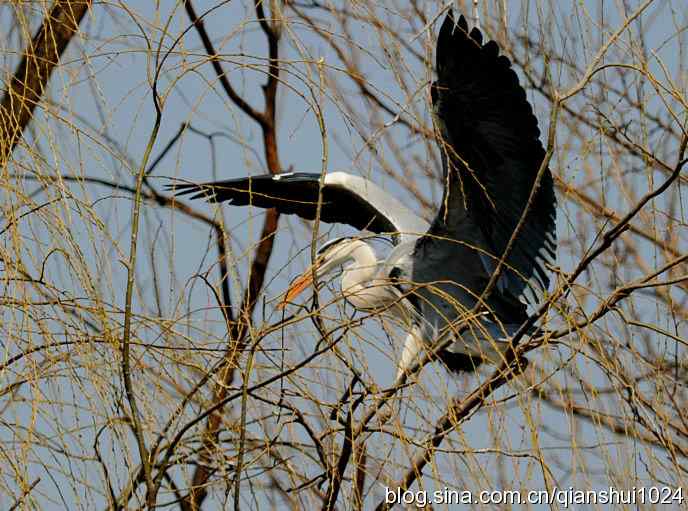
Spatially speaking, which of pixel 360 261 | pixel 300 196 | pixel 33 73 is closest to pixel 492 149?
pixel 360 261

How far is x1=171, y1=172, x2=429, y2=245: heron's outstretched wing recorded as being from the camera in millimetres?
3172

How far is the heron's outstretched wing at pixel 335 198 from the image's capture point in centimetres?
317

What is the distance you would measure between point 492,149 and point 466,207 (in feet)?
0.68

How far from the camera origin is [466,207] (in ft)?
8.59

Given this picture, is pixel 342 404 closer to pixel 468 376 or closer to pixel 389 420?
pixel 389 420

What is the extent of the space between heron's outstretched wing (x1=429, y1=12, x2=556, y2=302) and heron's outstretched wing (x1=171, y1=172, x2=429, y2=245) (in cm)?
19

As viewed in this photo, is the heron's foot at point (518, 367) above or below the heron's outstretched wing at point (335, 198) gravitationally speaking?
below

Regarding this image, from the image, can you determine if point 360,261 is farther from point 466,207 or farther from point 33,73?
point 33,73

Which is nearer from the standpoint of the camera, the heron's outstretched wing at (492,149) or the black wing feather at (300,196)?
the heron's outstretched wing at (492,149)

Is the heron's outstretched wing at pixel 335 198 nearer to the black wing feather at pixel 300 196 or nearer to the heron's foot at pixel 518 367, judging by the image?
the black wing feather at pixel 300 196

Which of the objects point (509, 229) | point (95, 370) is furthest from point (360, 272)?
point (95, 370)

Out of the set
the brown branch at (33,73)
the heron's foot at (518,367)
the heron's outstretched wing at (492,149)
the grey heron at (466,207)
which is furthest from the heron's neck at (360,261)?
the brown branch at (33,73)

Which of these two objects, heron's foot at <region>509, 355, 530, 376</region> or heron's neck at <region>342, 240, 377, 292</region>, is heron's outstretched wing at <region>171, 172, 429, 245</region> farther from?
heron's foot at <region>509, 355, 530, 376</region>

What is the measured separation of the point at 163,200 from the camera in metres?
3.62
